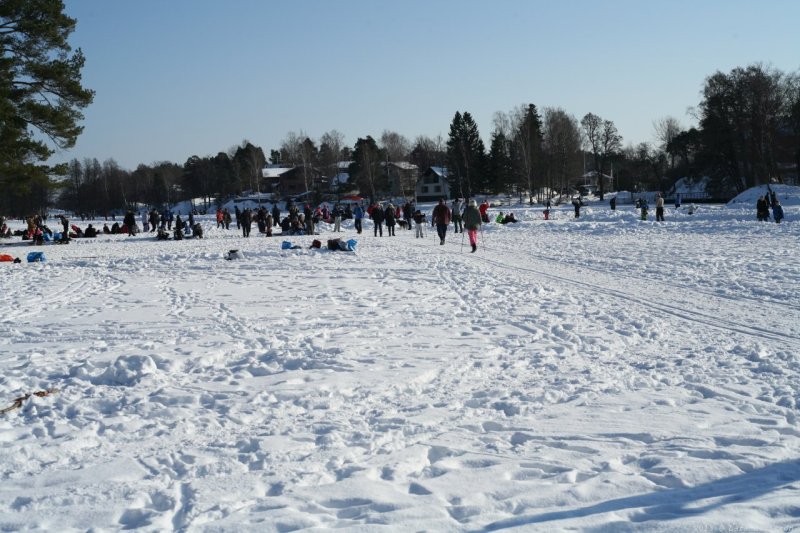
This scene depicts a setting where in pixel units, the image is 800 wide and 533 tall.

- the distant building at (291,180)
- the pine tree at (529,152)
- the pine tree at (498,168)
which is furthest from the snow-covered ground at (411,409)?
the distant building at (291,180)

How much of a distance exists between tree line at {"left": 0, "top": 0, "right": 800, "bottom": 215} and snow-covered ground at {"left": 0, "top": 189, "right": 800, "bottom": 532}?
17.8 metres

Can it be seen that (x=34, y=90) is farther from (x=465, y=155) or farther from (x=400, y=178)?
(x=400, y=178)

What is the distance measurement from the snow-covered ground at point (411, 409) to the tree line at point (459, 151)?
17801 mm

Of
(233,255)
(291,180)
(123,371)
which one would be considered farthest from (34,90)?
(291,180)

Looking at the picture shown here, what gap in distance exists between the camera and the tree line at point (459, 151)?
85.1 ft

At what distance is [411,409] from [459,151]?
73168 millimetres

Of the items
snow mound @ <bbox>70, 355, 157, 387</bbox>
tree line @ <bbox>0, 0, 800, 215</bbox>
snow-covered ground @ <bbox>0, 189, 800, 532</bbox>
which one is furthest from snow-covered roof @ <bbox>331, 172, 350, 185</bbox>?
snow mound @ <bbox>70, 355, 157, 387</bbox>

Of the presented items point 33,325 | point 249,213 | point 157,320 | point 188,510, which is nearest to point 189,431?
point 188,510

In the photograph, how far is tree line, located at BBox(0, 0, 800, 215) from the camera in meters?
25.9

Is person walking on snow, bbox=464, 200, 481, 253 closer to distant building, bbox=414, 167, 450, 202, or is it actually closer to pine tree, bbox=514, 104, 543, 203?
pine tree, bbox=514, 104, 543, 203

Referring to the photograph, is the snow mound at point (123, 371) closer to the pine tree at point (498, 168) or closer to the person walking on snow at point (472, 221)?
the person walking on snow at point (472, 221)

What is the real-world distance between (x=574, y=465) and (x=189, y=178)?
373 feet

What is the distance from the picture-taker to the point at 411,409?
221 inches

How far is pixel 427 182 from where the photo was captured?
93.1m
